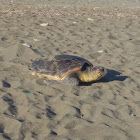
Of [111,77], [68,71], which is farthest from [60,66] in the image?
[111,77]

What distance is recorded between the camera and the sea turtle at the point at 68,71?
4840 millimetres

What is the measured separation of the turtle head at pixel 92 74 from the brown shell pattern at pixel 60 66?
13 centimetres

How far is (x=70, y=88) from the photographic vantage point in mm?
4633

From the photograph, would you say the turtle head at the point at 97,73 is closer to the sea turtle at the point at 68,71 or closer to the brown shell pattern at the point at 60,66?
the sea turtle at the point at 68,71

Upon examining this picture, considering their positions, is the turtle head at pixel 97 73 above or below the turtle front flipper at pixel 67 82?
above

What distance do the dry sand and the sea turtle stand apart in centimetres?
14

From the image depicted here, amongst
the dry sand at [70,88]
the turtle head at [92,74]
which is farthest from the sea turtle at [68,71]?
the dry sand at [70,88]

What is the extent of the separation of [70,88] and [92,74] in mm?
460

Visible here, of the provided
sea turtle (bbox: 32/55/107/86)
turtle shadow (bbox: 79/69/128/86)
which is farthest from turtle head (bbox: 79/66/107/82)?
turtle shadow (bbox: 79/69/128/86)

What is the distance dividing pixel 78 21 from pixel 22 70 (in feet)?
14.4

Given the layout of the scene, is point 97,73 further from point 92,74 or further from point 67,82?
point 67,82

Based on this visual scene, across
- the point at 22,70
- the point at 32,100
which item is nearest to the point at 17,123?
the point at 32,100

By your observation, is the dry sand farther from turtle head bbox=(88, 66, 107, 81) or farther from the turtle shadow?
turtle head bbox=(88, 66, 107, 81)

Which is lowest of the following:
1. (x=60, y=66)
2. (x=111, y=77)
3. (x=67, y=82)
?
(x=111, y=77)
